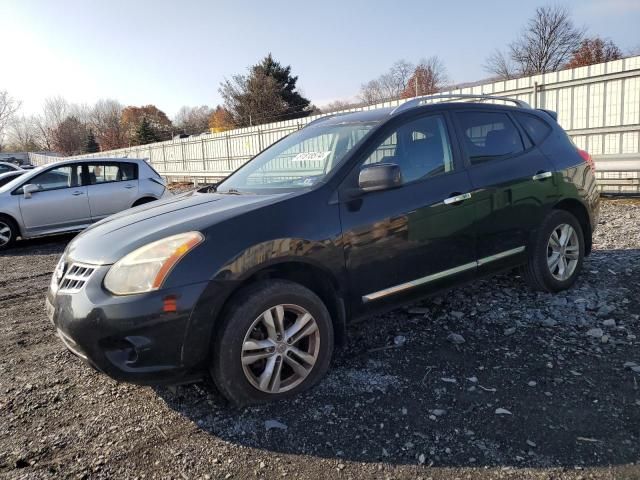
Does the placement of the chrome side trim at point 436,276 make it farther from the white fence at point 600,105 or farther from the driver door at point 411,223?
the white fence at point 600,105

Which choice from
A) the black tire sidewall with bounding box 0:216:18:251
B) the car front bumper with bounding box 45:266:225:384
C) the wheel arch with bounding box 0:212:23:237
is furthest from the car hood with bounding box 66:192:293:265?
the black tire sidewall with bounding box 0:216:18:251

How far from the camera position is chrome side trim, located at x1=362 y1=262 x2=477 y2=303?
3.25 metres

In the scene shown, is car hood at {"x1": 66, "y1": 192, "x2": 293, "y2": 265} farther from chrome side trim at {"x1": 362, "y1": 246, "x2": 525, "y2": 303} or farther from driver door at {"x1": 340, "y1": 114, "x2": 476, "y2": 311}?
chrome side trim at {"x1": 362, "y1": 246, "x2": 525, "y2": 303}

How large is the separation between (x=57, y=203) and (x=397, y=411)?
27.8 feet

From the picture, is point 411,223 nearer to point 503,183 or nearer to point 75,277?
point 503,183

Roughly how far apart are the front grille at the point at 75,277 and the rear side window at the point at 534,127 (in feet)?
12.3

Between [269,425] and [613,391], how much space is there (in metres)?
2.06

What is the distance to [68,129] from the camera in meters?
73.3

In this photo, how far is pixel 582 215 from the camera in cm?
464

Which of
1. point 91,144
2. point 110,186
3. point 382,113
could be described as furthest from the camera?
point 91,144

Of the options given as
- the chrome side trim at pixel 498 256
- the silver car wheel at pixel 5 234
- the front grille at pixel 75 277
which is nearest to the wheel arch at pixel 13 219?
the silver car wheel at pixel 5 234

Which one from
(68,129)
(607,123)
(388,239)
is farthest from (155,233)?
(68,129)

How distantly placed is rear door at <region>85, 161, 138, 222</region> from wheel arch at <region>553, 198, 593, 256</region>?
7.92 meters

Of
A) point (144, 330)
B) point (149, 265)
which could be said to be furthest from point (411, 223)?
point (144, 330)
